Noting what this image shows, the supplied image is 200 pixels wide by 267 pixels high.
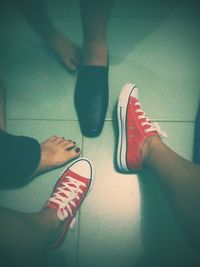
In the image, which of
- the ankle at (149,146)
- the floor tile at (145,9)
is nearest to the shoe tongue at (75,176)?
the ankle at (149,146)

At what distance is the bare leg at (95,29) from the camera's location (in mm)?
920

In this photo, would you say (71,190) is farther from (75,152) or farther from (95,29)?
(95,29)

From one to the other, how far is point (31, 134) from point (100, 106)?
0.97 feet

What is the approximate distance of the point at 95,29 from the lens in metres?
0.97

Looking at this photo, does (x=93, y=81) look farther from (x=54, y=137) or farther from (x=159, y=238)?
(x=159, y=238)

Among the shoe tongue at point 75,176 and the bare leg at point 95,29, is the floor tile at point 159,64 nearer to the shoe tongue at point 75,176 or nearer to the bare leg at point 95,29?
the bare leg at point 95,29

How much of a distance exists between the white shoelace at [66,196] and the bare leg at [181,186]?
0.96 feet

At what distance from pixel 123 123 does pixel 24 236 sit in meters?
0.52

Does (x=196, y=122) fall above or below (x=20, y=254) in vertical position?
above

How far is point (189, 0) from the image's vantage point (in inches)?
48.4

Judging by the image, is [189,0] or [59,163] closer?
[59,163]

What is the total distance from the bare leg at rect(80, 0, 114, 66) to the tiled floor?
0.39 ft

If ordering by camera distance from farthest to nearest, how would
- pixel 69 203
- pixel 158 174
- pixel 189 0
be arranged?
pixel 189 0
pixel 69 203
pixel 158 174

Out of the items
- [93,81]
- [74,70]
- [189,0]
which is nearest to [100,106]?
[93,81]
